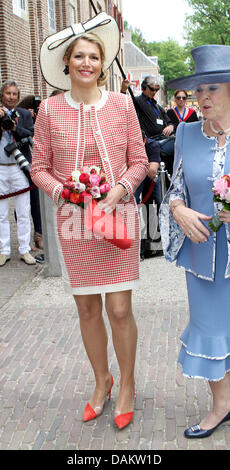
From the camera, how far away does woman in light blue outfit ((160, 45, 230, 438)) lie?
2607 millimetres

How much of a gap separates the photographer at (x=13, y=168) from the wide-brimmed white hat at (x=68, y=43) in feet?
11.5

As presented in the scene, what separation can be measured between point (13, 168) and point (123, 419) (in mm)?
4210

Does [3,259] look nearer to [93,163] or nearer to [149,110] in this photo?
[149,110]

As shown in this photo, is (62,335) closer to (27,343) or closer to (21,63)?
(27,343)

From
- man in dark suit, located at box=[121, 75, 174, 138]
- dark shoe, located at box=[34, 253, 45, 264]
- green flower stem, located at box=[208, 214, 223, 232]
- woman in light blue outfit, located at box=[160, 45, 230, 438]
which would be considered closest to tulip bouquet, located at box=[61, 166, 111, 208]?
woman in light blue outfit, located at box=[160, 45, 230, 438]

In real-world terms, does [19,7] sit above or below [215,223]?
above

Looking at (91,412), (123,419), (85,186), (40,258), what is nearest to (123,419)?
(123,419)

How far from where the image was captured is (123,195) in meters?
3.03

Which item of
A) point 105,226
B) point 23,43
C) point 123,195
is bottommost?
point 105,226

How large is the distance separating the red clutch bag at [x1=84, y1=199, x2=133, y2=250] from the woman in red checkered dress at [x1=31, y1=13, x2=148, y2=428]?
0.06m

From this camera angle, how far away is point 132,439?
3.07 meters

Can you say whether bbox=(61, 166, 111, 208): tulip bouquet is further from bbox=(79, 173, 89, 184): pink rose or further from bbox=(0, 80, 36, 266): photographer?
bbox=(0, 80, 36, 266): photographer

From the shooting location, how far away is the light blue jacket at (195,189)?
2.67m

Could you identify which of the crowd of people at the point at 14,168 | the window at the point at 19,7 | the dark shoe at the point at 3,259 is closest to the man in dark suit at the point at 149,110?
the crowd of people at the point at 14,168
